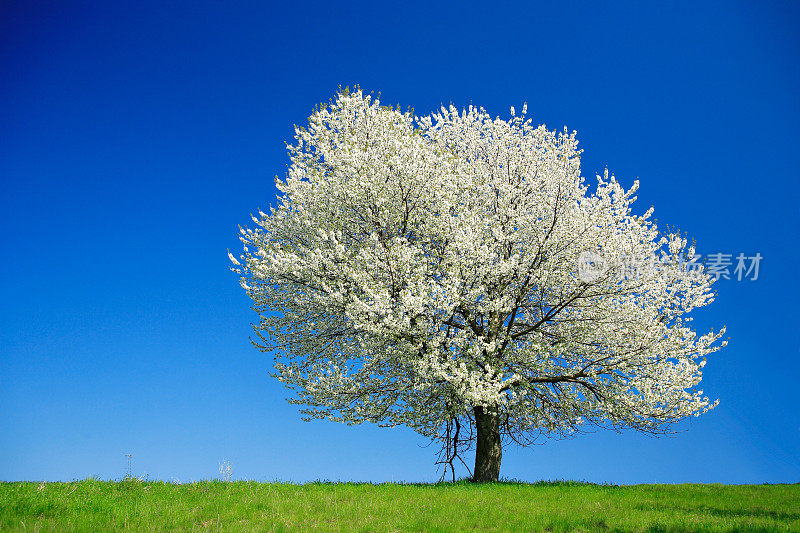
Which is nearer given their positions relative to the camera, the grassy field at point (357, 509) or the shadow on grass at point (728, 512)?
the grassy field at point (357, 509)

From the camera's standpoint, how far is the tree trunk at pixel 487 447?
1984 cm

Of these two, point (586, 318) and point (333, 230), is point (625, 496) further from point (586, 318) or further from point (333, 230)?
point (333, 230)

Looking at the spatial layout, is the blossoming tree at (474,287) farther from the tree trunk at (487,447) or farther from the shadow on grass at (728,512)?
the shadow on grass at (728,512)

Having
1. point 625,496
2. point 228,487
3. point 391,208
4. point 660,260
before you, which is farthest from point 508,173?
point 228,487

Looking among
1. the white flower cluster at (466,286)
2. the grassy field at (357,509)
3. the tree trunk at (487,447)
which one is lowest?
the grassy field at (357,509)

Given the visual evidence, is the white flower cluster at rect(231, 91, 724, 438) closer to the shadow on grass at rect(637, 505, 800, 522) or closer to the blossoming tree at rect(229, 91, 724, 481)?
the blossoming tree at rect(229, 91, 724, 481)

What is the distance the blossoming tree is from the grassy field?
12.7ft

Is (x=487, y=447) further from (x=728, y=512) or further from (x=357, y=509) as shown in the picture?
(x=357, y=509)

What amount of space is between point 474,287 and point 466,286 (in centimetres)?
31

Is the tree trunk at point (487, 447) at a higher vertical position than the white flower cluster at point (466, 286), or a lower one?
lower

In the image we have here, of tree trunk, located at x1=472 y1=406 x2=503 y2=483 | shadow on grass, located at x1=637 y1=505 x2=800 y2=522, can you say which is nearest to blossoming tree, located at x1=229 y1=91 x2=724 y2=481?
tree trunk, located at x1=472 y1=406 x2=503 y2=483

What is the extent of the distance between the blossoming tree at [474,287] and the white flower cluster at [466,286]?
62mm

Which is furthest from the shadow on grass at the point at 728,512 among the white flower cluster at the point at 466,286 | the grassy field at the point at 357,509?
the white flower cluster at the point at 466,286

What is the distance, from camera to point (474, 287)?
1872 centimetres
